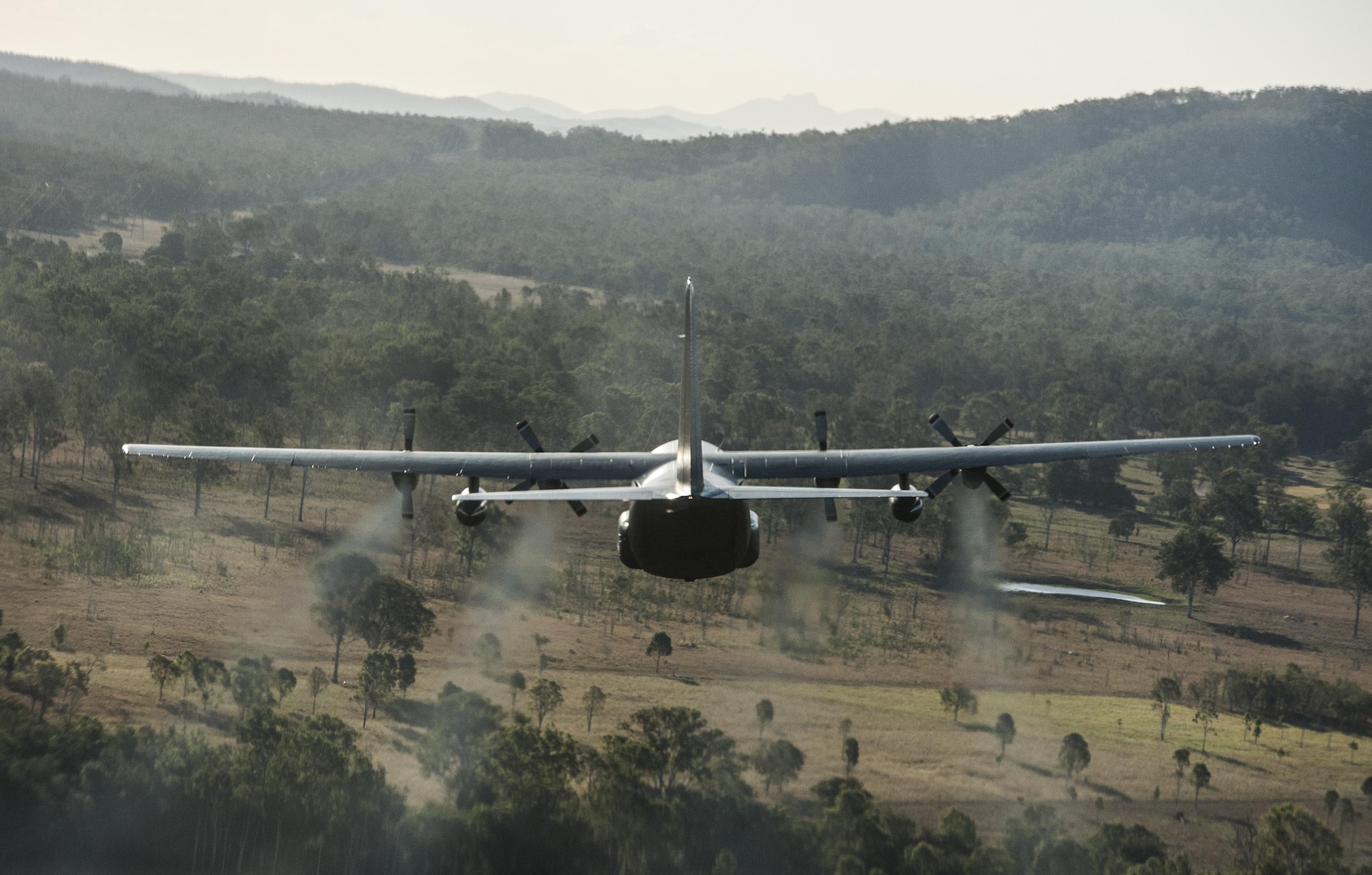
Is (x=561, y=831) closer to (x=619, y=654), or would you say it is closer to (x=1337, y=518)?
(x=619, y=654)

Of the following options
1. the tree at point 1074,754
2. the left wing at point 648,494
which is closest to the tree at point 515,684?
the tree at point 1074,754

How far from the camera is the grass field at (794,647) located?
8431 cm

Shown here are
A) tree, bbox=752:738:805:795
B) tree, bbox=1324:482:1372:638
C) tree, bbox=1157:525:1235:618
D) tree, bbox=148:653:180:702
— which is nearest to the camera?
tree, bbox=752:738:805:795

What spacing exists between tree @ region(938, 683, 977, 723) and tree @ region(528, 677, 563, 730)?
30532 millimetres

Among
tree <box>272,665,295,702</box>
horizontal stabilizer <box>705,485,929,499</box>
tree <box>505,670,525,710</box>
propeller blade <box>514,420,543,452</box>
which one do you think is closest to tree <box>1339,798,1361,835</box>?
horizontal stabilizer <box>705,485,929,499</box>

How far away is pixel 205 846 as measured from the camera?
8156 centimetres

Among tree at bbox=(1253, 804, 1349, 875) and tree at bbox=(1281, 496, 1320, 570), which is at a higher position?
tree at bbox=(1281, 496, 1320, 570)

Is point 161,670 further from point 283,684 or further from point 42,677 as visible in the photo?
point 283,684

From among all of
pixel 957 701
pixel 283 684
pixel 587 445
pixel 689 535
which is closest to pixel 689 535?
pixel 689 535

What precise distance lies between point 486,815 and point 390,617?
18737mm

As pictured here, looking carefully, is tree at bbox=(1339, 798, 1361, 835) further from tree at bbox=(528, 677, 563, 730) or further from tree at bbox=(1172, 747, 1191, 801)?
tree at bbox=(528, 677, 563, 730)

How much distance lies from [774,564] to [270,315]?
112 meters

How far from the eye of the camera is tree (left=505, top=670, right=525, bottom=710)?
88.1 m

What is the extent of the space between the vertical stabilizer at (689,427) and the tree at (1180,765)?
57.8 m
